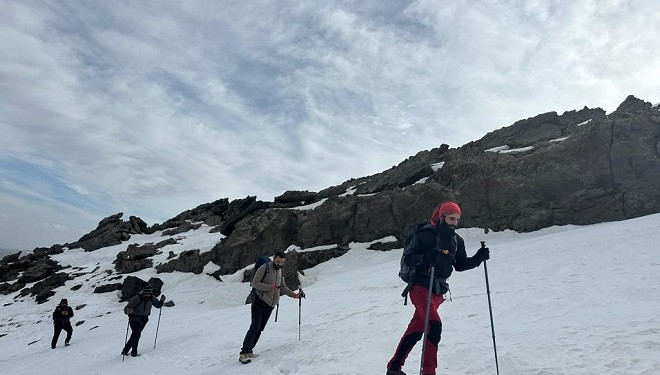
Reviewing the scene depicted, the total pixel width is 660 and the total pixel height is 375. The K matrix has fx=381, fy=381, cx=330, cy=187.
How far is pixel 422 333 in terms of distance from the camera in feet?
16.3

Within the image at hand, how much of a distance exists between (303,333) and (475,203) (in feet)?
72.6

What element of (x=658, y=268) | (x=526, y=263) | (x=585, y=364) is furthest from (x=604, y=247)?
(x=585, y=364)

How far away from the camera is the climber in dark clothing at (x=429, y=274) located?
492cm

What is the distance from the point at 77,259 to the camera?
158ft

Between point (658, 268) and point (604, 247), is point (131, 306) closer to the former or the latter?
point (658, 268)

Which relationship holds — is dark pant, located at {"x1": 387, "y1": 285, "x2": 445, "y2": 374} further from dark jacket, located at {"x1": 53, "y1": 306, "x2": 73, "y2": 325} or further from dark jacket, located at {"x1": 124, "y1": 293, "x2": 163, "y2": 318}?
dark jacket, located at {"x1": 53, "y1": 306, "x2": 73, "y2": 325}

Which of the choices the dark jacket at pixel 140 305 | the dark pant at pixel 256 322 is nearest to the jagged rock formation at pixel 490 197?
the dark jacket at pixel 140 305

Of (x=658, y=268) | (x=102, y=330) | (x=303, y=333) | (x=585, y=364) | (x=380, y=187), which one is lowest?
(x=102, y=330)

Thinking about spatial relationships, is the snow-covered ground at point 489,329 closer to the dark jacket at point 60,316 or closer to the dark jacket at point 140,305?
the dark jacket at point 140,305

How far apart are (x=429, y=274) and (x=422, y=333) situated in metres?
0.77

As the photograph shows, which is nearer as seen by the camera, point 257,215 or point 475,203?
point 475,203

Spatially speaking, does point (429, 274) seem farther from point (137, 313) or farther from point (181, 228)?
point (181, 228)

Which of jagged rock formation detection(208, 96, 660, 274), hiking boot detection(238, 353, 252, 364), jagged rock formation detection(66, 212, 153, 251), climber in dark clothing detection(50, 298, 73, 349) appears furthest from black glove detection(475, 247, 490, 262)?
jagged rock formation detection(66, 212, 153, 251)

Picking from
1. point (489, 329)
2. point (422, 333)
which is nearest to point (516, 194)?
point (489, 329)
